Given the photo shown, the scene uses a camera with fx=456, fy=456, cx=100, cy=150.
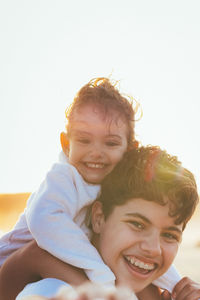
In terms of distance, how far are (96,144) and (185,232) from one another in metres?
11.8

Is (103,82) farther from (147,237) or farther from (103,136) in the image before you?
(147,237)

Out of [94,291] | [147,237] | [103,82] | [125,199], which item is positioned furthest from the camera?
[103,82]

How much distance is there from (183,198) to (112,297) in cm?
131

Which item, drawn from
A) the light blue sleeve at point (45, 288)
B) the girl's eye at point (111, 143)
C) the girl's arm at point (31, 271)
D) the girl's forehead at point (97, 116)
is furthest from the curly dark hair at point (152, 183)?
the light blue sleeve at point (45, 288)

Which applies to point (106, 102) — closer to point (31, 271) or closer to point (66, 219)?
point (66, 219)

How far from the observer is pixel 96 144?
297 cm

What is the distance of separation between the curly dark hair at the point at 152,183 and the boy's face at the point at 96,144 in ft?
0.21

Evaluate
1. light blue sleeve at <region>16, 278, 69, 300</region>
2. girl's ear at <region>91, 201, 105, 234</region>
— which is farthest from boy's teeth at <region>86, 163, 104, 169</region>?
light blue sleeve at <region>16, 278, 69, 300</region>

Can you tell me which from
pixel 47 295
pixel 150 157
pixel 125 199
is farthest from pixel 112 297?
pixel 150 157

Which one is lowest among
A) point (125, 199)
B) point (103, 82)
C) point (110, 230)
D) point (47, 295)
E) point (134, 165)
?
point (47, 295)

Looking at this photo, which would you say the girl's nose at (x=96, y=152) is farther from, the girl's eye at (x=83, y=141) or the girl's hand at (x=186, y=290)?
the girl's hand at (x=186, y=290)

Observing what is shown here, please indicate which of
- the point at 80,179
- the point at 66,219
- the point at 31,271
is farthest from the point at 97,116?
the point at 31,271

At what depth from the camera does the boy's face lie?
116 inches

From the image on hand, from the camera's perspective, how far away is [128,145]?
3.13 m
